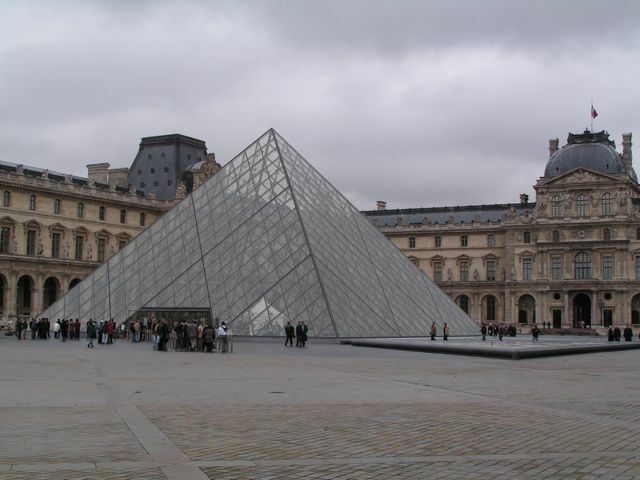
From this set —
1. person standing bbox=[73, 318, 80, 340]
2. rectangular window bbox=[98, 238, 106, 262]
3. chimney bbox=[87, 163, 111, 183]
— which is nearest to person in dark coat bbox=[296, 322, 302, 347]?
person standing bbox=[73, 318, 80, 340]

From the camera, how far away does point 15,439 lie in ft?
25.8

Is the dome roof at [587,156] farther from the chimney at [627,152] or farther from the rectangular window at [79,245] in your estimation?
the rectangular window at [79,245]

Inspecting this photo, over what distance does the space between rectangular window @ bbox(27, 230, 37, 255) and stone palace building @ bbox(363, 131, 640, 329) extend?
38.4 meters

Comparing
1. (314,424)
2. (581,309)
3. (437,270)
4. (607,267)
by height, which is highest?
(437,270)

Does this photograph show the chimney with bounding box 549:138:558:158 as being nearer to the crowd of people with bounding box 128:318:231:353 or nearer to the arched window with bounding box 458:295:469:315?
the arched window with bounding box 458:295:469:315

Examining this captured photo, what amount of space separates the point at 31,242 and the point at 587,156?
4678 cm

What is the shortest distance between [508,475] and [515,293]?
7325 centimetres

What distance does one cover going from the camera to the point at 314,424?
9.19m

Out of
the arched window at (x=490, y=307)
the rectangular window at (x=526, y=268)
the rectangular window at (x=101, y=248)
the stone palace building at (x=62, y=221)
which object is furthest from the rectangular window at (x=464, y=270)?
the rectangular window at (x=101, y=248)

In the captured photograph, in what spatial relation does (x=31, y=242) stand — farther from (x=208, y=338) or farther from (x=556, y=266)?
(x=556, y=266)

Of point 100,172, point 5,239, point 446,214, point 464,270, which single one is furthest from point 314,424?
point 446,214

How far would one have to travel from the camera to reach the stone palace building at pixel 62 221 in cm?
5875

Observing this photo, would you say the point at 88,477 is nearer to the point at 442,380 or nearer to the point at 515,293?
the point at 442,380

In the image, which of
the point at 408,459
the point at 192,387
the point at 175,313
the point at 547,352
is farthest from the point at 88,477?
the point at 175,313
